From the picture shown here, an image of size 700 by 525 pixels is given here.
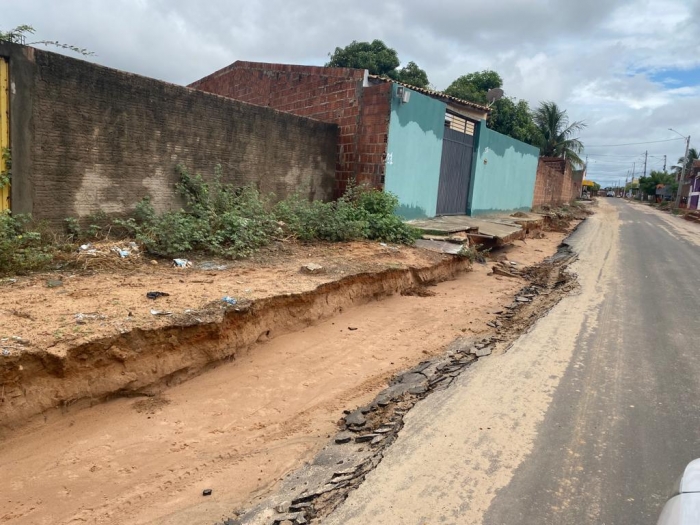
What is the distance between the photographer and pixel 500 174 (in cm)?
1617

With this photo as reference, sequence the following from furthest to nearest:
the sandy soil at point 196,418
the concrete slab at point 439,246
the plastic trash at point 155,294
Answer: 1. the concrete slab at point 439,246
2. the plastic trash at point 155,294
3. the sandy soil at point 196,418

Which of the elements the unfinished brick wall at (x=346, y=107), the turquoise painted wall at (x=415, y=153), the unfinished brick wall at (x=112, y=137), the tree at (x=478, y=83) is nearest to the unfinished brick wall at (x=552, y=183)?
the tree at (x=478, y=83)

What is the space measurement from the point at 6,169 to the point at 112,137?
4.24 feet

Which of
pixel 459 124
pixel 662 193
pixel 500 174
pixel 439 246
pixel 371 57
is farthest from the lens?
pixel 662 193

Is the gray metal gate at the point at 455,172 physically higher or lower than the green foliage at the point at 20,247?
higher


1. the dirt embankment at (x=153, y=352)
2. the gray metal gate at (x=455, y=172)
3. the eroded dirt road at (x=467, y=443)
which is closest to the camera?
the eroded dirt road at (x=467, y=443)

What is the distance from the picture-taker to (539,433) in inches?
120

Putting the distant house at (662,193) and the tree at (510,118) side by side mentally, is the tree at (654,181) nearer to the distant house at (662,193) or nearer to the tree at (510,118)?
the distant house at (662,193)

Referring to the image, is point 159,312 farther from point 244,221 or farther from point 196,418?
point 244,221

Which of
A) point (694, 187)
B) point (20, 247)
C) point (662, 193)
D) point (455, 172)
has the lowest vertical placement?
point (20, 247)

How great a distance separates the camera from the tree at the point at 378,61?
22.7 metres

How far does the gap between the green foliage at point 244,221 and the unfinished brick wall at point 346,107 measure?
0.63m

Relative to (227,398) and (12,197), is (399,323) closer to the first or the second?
(227,398)

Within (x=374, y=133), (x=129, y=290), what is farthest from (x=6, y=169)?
(x=374, y=133)
